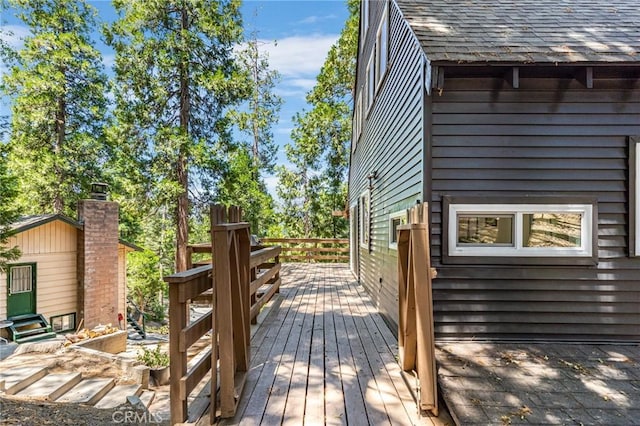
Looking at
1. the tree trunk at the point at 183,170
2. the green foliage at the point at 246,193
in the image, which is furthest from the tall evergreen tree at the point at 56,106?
the green foliage at the point at 246,193

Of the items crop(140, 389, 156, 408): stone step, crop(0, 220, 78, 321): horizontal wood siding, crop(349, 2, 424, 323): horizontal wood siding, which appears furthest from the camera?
Answer: crop(0, 220, 78, 321): horizontal wood siding

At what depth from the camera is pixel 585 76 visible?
304cm

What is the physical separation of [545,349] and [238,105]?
13.3 metres

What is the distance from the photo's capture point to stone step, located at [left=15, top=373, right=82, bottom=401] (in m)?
4.12

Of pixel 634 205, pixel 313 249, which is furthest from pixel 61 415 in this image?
pixel 313 249

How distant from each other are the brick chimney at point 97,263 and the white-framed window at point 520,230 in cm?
882

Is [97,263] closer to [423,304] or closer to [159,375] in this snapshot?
[159,375]

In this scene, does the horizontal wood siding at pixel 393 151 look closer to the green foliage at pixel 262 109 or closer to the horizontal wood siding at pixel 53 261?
the horizontal wood siding at pixel 53 261

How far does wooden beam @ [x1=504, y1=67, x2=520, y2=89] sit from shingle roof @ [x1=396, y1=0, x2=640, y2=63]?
0.09 metres

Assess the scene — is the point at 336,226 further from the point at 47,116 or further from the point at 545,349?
Result: the point at 545,349

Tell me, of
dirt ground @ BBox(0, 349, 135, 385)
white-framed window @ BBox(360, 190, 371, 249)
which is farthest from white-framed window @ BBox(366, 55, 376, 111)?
dirt ground @ BBox(0, 349, 135, 385)

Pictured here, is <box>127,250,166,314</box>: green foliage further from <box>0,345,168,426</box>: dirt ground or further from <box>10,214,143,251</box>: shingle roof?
<box>0,345,168,426</box>: dirt ground

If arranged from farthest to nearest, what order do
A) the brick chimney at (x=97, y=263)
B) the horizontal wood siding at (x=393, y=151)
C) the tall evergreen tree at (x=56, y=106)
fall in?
the tall evergreen tree at (x=56, y=106)
the brick chimney at (x=97, y=263)
the horizontal wood siding at (x=393, y=151)

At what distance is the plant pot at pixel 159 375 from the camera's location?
198 inches
